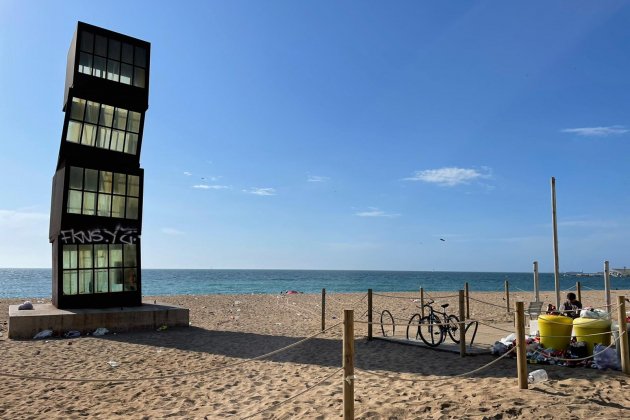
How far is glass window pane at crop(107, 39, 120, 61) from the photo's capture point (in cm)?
1728

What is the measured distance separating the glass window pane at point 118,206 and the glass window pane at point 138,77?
4356 millimetres

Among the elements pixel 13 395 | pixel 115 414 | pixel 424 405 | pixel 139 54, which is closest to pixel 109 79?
pixel 139 54

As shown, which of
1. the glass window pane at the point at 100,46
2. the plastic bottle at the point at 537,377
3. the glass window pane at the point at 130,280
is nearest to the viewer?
the plastic bottle at the point at 537,377

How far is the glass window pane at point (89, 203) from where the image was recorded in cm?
1631

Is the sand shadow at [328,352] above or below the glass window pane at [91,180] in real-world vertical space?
below

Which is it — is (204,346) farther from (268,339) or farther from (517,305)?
(517,305)

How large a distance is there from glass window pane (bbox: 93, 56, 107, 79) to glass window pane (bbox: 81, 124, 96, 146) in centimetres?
189

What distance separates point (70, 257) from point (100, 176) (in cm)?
298

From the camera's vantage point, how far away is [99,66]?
16922mm

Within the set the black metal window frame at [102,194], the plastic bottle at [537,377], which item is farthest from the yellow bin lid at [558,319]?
the black metal window frame at [102,194]

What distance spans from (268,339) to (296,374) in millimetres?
4875

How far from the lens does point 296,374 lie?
30.2 ft

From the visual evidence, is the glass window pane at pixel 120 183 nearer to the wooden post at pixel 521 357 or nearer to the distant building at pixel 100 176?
the distant building at pixel 100 176

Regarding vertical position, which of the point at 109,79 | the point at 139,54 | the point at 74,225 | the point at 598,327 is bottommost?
the point at 598,327
